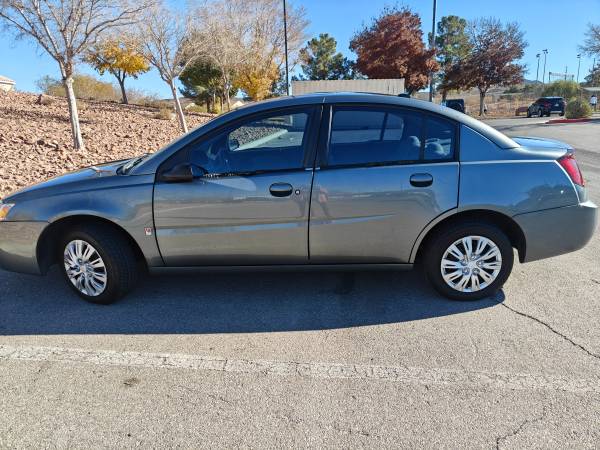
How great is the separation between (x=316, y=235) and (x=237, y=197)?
0.67 m

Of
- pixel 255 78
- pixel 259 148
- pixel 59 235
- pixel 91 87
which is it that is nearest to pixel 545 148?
pixel 259 148

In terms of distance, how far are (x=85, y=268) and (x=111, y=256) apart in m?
0.30

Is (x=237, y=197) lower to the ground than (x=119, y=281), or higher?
higher

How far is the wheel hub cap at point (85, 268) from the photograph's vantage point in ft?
11.2

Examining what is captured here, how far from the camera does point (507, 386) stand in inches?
95.7

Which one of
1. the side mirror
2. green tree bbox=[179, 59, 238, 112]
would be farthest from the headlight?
green tree bbox=[179, 59, 238, 112]

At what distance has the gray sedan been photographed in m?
3.14

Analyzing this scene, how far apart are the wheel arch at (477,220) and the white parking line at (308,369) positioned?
3.43 ft

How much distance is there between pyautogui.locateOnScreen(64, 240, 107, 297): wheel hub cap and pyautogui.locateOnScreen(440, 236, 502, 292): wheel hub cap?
2775 millimetres

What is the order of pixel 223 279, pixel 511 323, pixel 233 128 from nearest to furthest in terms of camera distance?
1. pixel 511 323
2. pixel 233 128
3. pixel 223 279

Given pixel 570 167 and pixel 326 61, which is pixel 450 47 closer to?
pixel 326 61

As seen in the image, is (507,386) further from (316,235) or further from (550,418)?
(316,235)

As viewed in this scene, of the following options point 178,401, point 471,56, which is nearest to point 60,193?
point 178,401

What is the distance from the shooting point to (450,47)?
54250 millimetres
